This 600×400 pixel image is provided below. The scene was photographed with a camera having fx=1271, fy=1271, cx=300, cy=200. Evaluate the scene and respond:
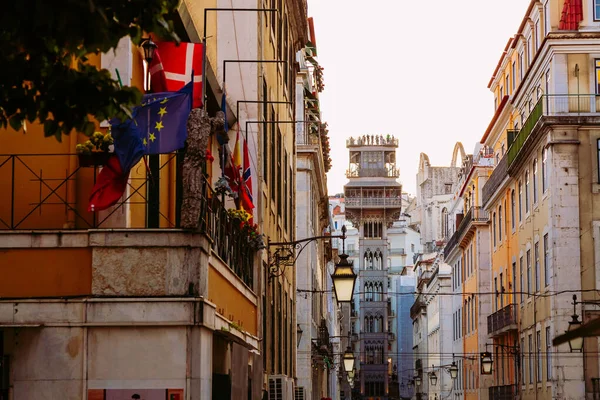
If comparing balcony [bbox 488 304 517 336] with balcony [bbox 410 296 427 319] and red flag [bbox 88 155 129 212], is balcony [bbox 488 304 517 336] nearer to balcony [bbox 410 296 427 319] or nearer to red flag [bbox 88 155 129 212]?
red flag [bbox 88 155 129 212]

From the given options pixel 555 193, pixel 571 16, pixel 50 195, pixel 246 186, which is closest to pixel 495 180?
pixel 571 16

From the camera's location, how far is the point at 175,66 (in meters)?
14.1

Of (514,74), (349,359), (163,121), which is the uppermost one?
(514,74)

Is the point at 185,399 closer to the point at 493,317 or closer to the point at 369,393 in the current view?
the point at 493,317

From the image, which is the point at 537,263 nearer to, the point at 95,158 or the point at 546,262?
the point at 546,262

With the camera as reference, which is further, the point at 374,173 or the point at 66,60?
the point at 374,173

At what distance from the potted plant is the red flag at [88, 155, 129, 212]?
0.26 ft

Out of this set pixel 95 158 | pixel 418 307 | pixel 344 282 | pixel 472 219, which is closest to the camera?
pixel 95 158

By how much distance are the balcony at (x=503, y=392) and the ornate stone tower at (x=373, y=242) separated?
4524 inches

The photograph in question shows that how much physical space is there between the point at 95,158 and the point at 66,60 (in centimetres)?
480

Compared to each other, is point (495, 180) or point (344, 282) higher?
point (495, 180)

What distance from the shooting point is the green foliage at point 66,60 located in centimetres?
641

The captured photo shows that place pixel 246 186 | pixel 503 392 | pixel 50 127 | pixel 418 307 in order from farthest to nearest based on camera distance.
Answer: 1. pixel 418 307
2. pixel 503 392
3. pixel 246 186
4. pixel 50 127

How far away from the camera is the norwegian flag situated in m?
13.7
